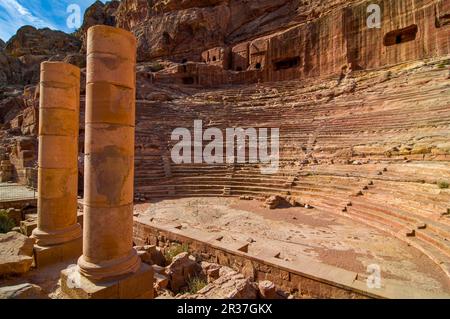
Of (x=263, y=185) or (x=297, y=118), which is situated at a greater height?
(x=297, y=118)

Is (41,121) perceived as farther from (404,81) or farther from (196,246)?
(404,81)

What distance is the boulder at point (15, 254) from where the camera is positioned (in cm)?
411

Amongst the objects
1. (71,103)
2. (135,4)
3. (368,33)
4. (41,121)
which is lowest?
(41,121)

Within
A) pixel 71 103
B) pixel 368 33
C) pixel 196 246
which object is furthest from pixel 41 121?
pixel 368 33

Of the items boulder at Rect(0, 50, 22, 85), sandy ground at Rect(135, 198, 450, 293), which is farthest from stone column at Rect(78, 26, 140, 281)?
boulder at Rect(0, 50, 22, 85)

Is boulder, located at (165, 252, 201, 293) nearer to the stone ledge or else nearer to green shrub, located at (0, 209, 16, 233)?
the stone ledge

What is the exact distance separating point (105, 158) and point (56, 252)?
2.93 m

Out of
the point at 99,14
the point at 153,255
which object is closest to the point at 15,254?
the point at 153,255

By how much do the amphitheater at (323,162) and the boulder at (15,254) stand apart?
2.48 m

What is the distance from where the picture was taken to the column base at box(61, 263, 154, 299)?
3.09 meters

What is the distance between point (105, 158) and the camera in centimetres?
322

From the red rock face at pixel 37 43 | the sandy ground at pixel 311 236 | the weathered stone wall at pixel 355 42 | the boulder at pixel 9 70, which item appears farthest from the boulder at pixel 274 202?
the red rock face at pixel 37 43
